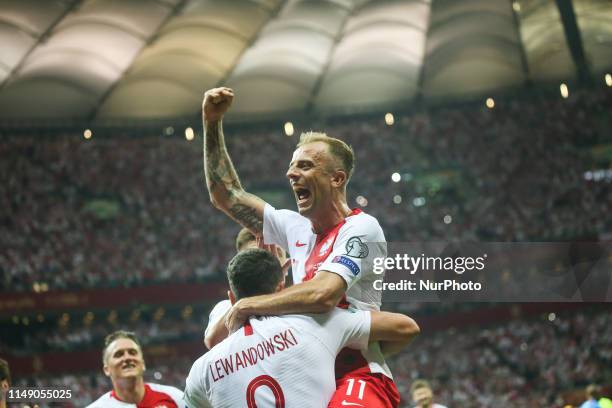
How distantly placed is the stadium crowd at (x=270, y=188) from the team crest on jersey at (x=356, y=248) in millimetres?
25015

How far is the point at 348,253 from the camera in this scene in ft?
12.7

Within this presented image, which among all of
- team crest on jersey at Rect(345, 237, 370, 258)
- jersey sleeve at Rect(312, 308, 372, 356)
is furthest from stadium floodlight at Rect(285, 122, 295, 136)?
jersey sleeve at Rect(312, 308, 372, 356)

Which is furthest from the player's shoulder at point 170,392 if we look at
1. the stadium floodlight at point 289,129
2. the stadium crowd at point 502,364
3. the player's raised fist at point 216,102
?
the stadium floodlight at point 289,129

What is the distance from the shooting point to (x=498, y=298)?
27.0 feet

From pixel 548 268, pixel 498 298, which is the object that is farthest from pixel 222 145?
pixel 548 268

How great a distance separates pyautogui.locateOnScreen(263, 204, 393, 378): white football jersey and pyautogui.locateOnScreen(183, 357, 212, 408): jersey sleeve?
61 centimetres

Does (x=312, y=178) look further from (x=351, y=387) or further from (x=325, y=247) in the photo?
(x=351, y=387)

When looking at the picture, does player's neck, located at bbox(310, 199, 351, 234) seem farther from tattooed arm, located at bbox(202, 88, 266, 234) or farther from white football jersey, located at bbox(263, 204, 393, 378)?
tattooed arm, located at bbox(202, 88, 266, 234)

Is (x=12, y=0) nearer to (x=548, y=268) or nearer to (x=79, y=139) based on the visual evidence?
(x=79, y=139)

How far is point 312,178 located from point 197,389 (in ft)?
4.13

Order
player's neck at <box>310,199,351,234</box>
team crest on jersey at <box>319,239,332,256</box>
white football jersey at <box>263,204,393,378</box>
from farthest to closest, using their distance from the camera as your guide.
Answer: player's neck at <box>310,199,351,234</box>, team crest on jersey at <box>319,239,332,256</box>, white football jersey at <box>263,204,393,378</box>

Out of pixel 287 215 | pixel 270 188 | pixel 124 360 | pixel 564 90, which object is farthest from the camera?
pixel 270 188

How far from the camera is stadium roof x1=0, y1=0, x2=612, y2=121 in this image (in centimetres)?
2744

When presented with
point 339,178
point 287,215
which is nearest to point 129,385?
point 287,215
